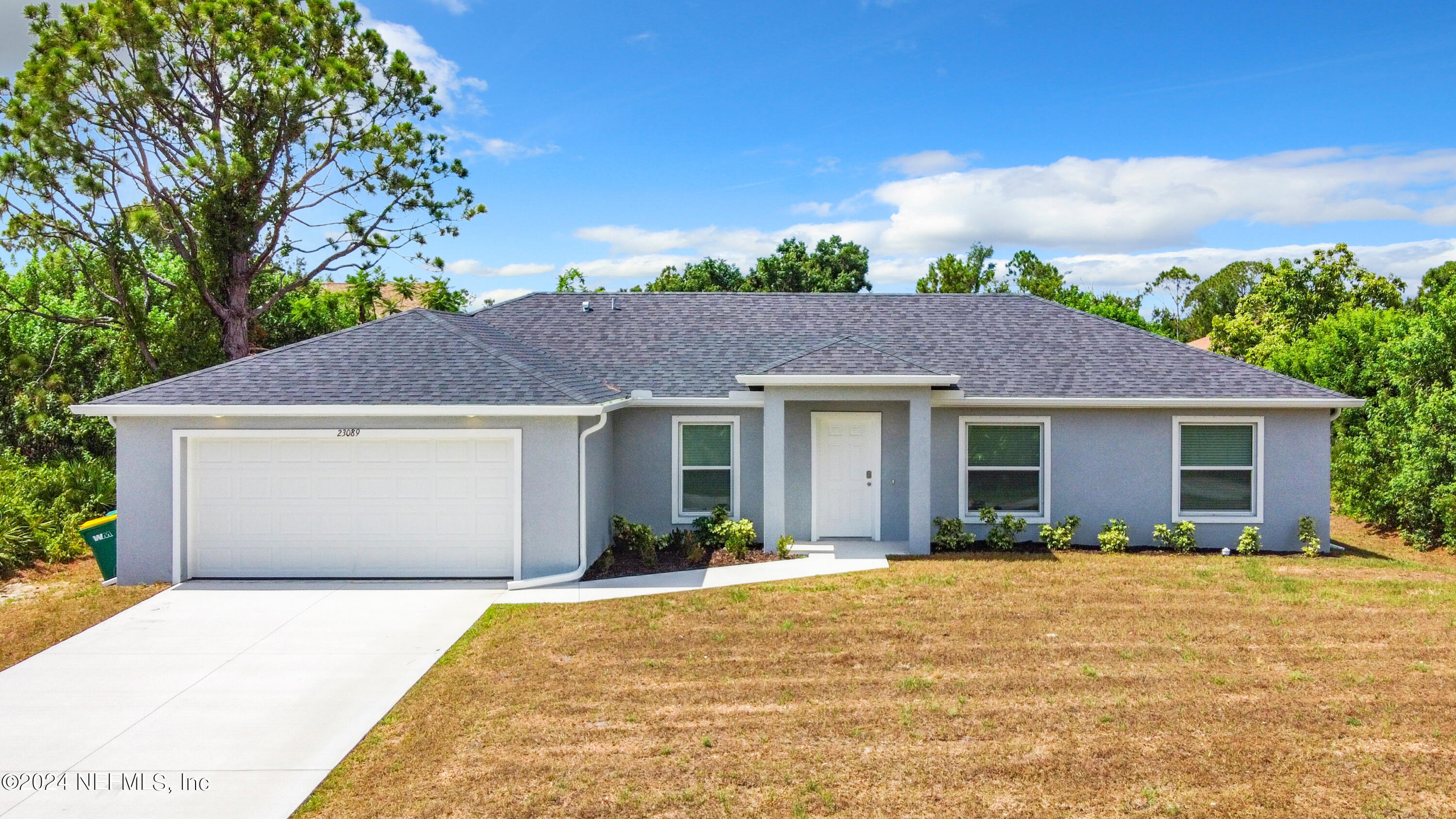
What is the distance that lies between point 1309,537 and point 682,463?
1033cm

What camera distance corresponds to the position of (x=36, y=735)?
6375 millimetres

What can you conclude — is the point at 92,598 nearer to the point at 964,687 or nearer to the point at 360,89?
the point at 964,687

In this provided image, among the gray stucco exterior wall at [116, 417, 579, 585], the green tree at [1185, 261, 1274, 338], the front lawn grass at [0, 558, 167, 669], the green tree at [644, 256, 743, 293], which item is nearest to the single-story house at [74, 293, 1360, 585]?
the gray stucco exterior wall at [116, 417, 579, 585]

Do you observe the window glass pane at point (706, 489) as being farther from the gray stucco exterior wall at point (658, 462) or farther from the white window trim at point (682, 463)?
the gray stucco exterior wall at point (658, 462)

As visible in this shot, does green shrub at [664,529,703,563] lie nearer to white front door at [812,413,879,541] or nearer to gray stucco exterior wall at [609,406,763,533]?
gray stucco exterior wall at [609,406,763,533]

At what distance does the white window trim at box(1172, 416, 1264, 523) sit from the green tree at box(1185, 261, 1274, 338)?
134 feet

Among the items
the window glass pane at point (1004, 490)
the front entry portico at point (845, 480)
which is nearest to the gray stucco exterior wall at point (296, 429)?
the front entry portico at point (845, 480)

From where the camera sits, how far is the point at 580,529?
11555 millimetres

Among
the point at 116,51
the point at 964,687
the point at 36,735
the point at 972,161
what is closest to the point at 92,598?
the point at 36,735

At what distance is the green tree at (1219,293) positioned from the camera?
51.4 metres

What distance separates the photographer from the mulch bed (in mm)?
12125

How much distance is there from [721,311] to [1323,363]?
47.5 feet

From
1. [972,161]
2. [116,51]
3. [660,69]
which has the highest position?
[116,51]

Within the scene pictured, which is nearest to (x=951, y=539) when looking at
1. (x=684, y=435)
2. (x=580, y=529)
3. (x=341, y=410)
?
(x=684, y=435)
